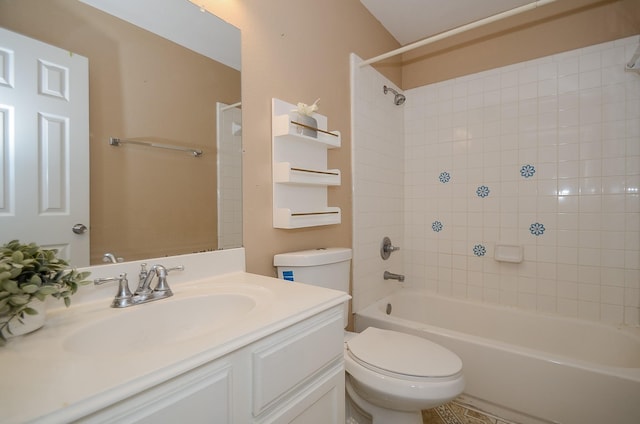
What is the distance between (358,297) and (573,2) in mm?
2291

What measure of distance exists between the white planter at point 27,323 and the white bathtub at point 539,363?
1.55 meters

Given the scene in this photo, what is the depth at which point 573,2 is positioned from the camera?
1.85 metres

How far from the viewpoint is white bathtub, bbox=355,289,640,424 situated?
1.27m

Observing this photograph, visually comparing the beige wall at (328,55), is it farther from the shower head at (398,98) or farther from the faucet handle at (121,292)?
the faucet handle at (121,292)

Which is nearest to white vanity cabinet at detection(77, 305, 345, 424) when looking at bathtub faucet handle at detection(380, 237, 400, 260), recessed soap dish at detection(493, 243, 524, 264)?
bathtub faucet handle at detection(380, 237, 400, 260)

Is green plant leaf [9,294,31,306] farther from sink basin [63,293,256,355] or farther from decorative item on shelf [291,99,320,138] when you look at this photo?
decorative item on shelf [291,99,320,138]

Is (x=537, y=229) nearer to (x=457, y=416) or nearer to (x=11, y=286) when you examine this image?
(x=457, y=416)

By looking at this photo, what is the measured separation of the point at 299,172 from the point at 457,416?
151cm

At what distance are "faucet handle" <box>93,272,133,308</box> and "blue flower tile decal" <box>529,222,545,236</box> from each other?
7.43 feet

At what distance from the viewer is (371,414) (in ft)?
4.32

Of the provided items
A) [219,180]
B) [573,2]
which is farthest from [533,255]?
[219,180]

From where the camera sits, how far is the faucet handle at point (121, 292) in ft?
2.68

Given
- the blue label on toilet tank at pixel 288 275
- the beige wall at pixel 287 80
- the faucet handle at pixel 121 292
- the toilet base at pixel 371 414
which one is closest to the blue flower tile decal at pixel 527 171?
the beige wall at pixel 287 80

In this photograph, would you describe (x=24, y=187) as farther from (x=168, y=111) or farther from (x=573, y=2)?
(x=573, y=2)
